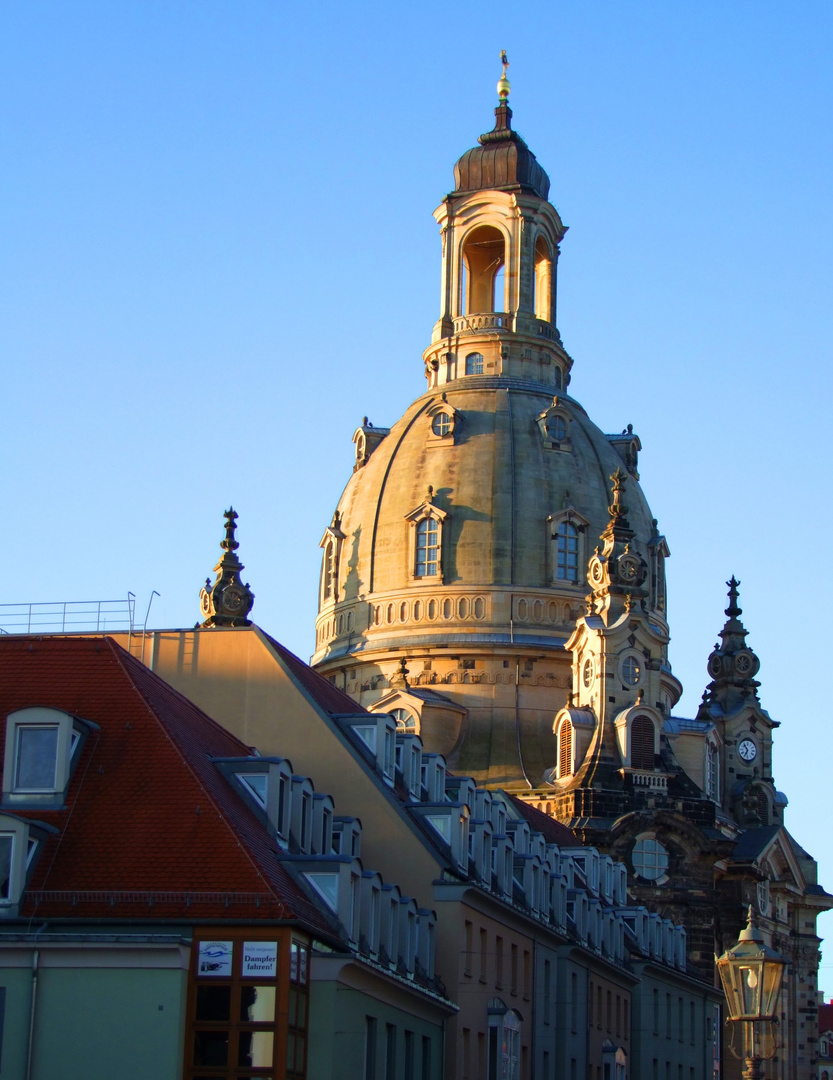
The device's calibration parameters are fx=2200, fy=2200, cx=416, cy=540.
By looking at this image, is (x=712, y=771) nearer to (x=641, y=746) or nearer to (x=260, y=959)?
(x=641, y=746)

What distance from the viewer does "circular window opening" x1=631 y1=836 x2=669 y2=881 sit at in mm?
89688

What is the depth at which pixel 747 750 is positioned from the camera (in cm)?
10906

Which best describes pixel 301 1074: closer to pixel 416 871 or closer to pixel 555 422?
pixel 416 871

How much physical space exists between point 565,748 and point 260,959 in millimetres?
60553

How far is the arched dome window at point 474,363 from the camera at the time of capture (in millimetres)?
110875

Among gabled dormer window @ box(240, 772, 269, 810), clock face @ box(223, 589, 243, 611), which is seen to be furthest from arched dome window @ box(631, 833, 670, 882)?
gabled dormer window @ box(240, 772, 269, 810)

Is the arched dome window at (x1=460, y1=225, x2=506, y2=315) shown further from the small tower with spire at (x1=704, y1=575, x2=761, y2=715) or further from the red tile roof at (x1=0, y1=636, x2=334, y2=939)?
the red tile roof at (x1=0, y1=636, x2=334, y2=939)

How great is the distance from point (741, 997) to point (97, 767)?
11.0m

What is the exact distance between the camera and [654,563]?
10831cm

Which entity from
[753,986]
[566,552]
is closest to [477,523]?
[566,552]

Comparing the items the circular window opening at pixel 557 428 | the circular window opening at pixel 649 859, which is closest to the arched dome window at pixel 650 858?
the circular window opening at pixel 649 859

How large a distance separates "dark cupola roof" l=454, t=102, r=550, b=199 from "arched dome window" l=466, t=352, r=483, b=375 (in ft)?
29.9

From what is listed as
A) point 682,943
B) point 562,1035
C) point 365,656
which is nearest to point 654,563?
point 365,656

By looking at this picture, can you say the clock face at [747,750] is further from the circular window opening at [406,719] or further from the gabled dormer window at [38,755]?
the gabled dormer window at [38,755]
